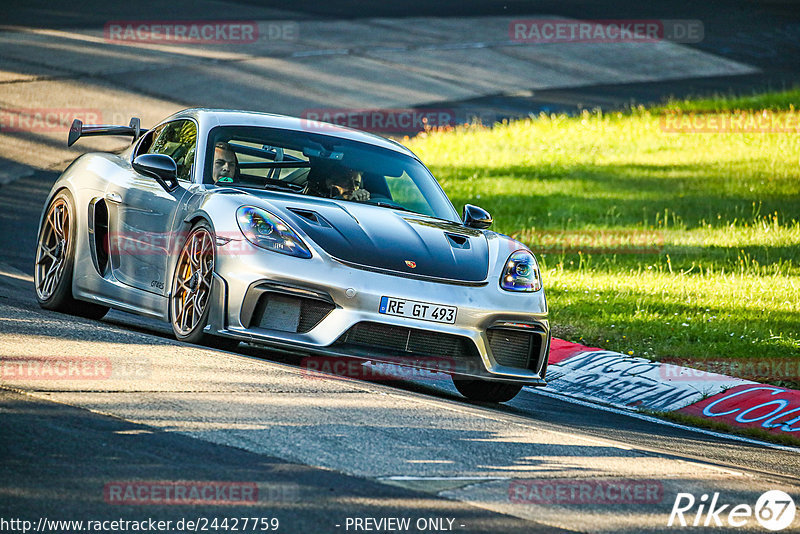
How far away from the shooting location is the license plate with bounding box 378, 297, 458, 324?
676 centimetres

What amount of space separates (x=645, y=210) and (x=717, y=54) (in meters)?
17.9

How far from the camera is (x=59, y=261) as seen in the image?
8.65 m

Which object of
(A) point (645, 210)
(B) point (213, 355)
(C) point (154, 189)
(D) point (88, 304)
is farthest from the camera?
(A) point (645, 210)

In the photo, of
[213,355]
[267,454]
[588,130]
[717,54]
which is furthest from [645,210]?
[717,54]

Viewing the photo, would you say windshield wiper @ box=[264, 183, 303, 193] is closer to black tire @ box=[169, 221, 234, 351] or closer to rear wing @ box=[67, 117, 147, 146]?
black tire @ box=[169, 221, 234, 351]

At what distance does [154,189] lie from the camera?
7.96 meters

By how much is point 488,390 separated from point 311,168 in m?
1.84

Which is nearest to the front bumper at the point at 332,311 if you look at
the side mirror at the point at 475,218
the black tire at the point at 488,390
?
the black tire at the point at 488,390

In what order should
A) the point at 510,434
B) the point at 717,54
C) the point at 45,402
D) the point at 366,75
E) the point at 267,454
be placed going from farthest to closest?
the point at 717,54 < the point at 366,75 < the point at 510,434 < the point at 45,402 < the point at 267,454

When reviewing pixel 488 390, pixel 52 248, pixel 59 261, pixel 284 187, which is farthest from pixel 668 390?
pixel 52 248

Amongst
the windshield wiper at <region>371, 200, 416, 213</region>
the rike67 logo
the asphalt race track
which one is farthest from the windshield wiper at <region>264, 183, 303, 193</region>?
the rike67 logo

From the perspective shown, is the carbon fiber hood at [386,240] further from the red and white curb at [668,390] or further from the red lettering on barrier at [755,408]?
the red lettering on barrier at [755,408]

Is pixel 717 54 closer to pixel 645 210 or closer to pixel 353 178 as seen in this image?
pixel 645 210

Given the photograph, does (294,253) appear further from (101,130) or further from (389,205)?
(101,130)
